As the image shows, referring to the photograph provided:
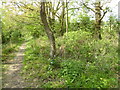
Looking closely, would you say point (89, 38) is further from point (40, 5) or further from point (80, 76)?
point (40, 5)

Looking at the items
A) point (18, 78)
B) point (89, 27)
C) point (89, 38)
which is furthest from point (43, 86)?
point (89, 27)

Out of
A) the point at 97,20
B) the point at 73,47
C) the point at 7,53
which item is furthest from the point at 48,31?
the point at 7,53

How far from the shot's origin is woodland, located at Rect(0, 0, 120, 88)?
335 centimetres

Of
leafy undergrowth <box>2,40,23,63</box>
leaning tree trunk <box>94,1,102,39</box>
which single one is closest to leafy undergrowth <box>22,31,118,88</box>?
leaning tree trunk <box>94,1,102,39</box>

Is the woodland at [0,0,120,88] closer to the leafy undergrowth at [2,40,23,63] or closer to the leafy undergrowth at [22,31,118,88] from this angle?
the leafy undergrowth at [22,31,118,88]

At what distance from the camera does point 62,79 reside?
346cm

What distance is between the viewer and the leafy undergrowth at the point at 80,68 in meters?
3.11

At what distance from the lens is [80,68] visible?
12.0 feet

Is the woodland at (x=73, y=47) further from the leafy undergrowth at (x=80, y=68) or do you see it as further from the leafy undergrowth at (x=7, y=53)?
the leafy undergrowth at (x=7, y=53)

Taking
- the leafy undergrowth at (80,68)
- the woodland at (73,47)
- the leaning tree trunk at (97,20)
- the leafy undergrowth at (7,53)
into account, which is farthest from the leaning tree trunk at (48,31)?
the leafy undergrowth at (7,53)

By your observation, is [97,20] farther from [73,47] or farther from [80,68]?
[80,68]

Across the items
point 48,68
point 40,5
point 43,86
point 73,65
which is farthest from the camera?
point 40,5

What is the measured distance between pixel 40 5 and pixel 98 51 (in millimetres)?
3510

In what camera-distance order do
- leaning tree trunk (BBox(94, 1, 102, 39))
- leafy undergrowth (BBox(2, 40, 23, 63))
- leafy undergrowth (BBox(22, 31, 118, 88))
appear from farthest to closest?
leafy undergrowth (BBox(2, 40, 23, 63)) → leaning tree trunk (BBox(94, 1, 102, 39)) → leafy undergrowth (BBox(22, 31, 118, 88))
